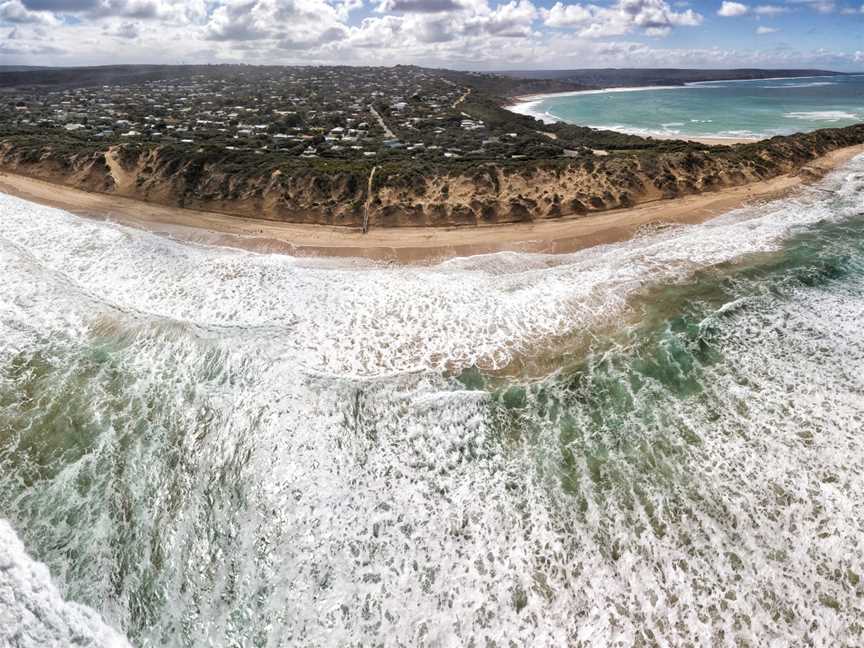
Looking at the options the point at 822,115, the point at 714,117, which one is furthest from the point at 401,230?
the point at 822,115

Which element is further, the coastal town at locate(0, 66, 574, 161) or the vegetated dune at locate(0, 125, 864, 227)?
the coastal town at locate(0, 66, 574, 161)

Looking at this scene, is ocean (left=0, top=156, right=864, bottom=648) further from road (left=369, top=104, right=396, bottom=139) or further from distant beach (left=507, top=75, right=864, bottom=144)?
distant beach (left=507, top=75, right=864, bottom=144)

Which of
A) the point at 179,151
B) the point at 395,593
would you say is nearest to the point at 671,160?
the point at 395,593

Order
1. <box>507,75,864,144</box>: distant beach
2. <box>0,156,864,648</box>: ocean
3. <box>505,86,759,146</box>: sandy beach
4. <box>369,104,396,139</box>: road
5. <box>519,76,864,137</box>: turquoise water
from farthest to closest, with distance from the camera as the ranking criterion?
<box>519,76,864,137</box>: turquoise water < <box>507,75,864,144</box>: distant beach < <box>505,86,759,146</box>: sandy beach < <box>369,104,396,139</box>: road < <box>0,156,864,648</box>: ocean

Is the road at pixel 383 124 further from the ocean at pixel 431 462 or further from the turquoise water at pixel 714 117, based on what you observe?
the turquoise water at pixel 714 117

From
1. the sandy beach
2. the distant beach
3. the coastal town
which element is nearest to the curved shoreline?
the coastal town

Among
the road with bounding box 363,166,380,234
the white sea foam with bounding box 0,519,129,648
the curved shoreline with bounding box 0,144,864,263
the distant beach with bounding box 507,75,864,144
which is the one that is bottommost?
the white sea foam with bounding box 0,519,129,648

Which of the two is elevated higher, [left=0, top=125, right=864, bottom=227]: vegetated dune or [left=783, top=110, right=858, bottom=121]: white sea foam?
[left=783, top=110, right=858, bottom=121]: white sea foam

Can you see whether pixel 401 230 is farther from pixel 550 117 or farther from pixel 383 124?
pixel 550 117
